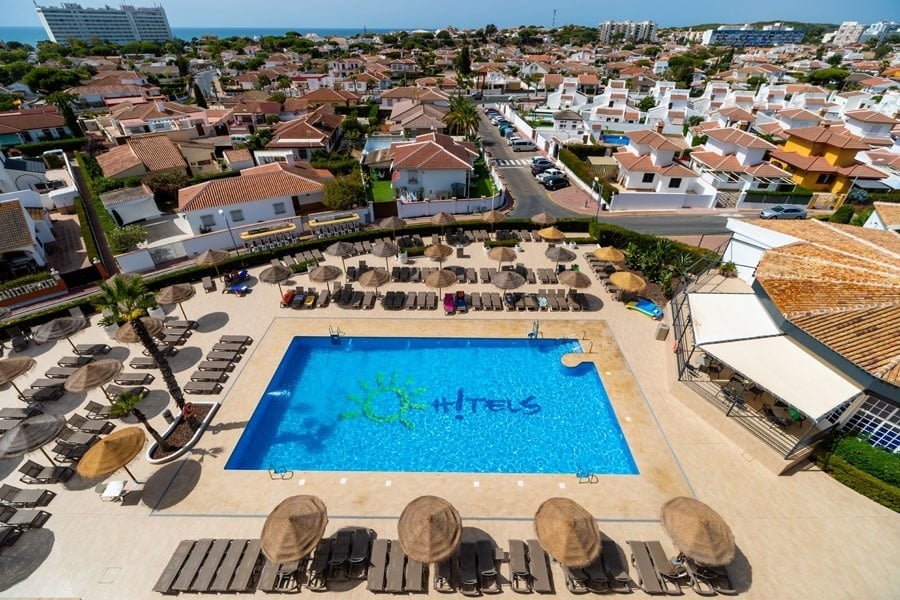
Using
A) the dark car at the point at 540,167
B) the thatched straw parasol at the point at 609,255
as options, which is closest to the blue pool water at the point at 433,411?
the thatched straw parasol at the point at 609,255

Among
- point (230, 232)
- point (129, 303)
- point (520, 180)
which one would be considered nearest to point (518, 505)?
point (129, 303)

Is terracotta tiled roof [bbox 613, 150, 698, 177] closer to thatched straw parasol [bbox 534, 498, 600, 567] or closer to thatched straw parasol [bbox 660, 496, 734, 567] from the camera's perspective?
thatched straw parasol [bbox 660, 496, 734, 567]

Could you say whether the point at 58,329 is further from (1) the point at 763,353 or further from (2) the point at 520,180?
(2) the point at 520,180

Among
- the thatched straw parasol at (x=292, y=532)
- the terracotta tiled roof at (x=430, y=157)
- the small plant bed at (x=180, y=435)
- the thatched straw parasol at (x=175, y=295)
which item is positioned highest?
the terracotta tiled roof at (x=430, y=157)

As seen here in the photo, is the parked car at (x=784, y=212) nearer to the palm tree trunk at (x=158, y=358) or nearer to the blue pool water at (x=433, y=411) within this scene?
the blue pool water at (x=433, y=411)

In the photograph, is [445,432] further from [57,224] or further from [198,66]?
[198,66]
